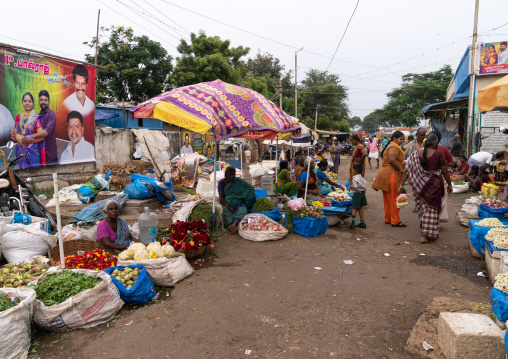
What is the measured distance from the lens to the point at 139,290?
3838 millimetres

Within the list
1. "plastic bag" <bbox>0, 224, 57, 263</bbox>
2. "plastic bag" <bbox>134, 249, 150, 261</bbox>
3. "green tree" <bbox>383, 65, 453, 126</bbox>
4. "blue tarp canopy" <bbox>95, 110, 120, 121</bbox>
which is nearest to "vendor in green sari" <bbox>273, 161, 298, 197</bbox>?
"plastic bag" <bbox>134, 249, 150, 261</bbox>

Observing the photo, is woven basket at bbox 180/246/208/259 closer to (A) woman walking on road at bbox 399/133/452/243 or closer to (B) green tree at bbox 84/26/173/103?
(A) woman walking on road at bbox 399/133/452/243

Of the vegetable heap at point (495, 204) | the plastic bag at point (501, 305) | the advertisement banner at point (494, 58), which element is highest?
the advertisement banner at point (494, 58)

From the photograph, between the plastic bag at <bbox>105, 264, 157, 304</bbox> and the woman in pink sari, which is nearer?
the plastic bag at <bbox>105, 264, 157, 304</bbox>

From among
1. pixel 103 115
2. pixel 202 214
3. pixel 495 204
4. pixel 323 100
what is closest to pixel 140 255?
pixel 202 214

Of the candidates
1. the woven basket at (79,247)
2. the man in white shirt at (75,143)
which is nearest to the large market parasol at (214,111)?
the woven basket at (79,247)

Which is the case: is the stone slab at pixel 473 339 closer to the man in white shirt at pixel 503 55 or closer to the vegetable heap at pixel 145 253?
the vegetable heap at pixel 145 253

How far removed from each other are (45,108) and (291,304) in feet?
30.4

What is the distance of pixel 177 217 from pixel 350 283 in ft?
11.1

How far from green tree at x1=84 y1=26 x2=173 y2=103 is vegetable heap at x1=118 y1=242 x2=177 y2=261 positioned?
64.3ft

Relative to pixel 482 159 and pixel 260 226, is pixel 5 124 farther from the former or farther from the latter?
pixel 482 159

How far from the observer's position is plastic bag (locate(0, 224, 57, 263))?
502cm

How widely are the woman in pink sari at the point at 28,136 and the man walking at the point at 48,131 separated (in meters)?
0.10

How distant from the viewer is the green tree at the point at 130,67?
2203 centimetres
